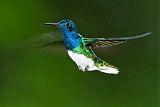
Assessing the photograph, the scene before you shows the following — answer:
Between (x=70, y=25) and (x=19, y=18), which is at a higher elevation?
(x=19, y=18)

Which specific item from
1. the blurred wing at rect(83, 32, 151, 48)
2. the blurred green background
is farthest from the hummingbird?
the blurred green background

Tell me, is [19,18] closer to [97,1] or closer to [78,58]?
[97,1]

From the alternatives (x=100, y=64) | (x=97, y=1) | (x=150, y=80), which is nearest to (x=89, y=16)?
(x=97, y=1)

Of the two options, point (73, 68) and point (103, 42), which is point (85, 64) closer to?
point (103, 42)

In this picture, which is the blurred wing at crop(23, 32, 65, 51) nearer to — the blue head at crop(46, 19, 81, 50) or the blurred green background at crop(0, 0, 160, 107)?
the blue head at crop(46, 19, 81, 50)

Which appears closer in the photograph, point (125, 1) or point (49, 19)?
point (49, 19)

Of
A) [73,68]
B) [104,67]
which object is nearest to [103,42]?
[104,67]

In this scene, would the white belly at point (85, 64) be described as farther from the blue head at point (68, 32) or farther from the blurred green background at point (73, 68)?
the blurred green background at point (73, 68)
